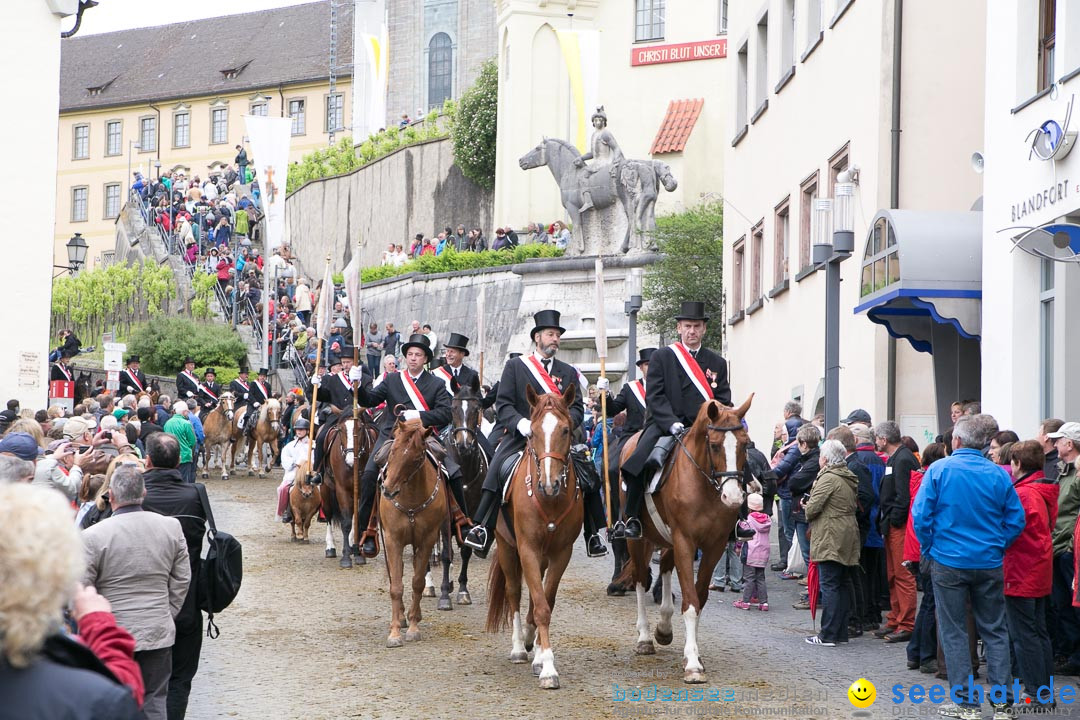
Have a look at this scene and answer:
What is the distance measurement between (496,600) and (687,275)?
25.2 metres

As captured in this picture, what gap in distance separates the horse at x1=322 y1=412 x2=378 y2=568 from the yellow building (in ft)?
227

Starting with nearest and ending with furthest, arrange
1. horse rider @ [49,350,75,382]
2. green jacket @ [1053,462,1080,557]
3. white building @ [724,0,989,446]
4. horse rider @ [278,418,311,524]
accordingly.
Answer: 1. green jacket @ [1053,462,1080,557]
2. white building @ [724,0,989,446]
3. horse rider @ [278,418,311,524]
4. horse rider @ [49,350,75,382]

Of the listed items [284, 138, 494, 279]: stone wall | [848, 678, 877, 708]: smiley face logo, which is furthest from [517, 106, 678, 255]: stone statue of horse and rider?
[848, 678, 877, 708]: smiley face logo

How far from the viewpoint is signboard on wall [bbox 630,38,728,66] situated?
5106 centimetres

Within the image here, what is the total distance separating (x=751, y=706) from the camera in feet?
31.0

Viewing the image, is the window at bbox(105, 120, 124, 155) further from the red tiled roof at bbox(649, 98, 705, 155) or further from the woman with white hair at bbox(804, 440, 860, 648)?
the woman with white hair at bbox(804, 440, 860, 648)

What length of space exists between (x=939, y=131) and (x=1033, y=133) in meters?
5.25

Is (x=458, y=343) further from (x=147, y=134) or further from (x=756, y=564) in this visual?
(x=147, y=134)

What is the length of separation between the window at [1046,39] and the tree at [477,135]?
4199 centimetres

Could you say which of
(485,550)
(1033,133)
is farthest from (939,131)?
(485,550)

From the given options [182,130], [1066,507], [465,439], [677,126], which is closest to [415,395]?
[465,439]

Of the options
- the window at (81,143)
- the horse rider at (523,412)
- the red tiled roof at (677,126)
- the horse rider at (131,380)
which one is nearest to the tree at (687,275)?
the horse rider at (131,380)

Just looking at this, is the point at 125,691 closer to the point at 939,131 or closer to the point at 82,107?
the point at 939,131

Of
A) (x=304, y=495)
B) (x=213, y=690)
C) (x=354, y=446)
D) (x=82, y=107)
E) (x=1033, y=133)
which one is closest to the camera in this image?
(x=213, y=690)
